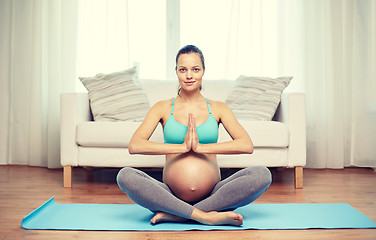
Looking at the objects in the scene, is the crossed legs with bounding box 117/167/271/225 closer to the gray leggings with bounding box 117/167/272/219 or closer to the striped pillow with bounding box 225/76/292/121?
the gray leggings with bounding box 117/167/272/219

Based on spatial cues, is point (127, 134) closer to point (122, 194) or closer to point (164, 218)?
point (122, 194)

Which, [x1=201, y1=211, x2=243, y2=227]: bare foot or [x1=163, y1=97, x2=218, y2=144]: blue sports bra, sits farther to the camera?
[x1=163, y1=97, x2=218, y2=144]: blue sports bra

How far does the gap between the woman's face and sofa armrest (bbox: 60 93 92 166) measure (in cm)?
139

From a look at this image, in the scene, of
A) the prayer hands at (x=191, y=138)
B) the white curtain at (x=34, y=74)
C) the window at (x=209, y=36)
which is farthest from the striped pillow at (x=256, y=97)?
the white curtain at (x=34, y=74)

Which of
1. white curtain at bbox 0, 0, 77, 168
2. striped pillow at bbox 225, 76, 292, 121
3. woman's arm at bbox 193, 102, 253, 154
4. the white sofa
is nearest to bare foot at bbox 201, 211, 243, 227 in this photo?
woman's arm at bbox 193, 102, 253, 154

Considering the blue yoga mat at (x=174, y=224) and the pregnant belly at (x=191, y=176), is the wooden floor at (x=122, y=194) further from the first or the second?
the pregnant belly at (x=191, y=176)

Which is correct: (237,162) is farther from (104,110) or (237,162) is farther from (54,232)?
(54,232)

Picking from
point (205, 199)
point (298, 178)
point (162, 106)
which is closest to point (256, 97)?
point (298, 178)

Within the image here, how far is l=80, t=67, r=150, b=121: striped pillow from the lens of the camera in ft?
11.6

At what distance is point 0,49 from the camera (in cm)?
Answer: 451

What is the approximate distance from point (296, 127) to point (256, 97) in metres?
0.56

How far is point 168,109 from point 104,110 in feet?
4.87

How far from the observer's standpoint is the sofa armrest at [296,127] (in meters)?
3.13

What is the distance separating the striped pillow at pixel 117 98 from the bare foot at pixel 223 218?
5.48ft
